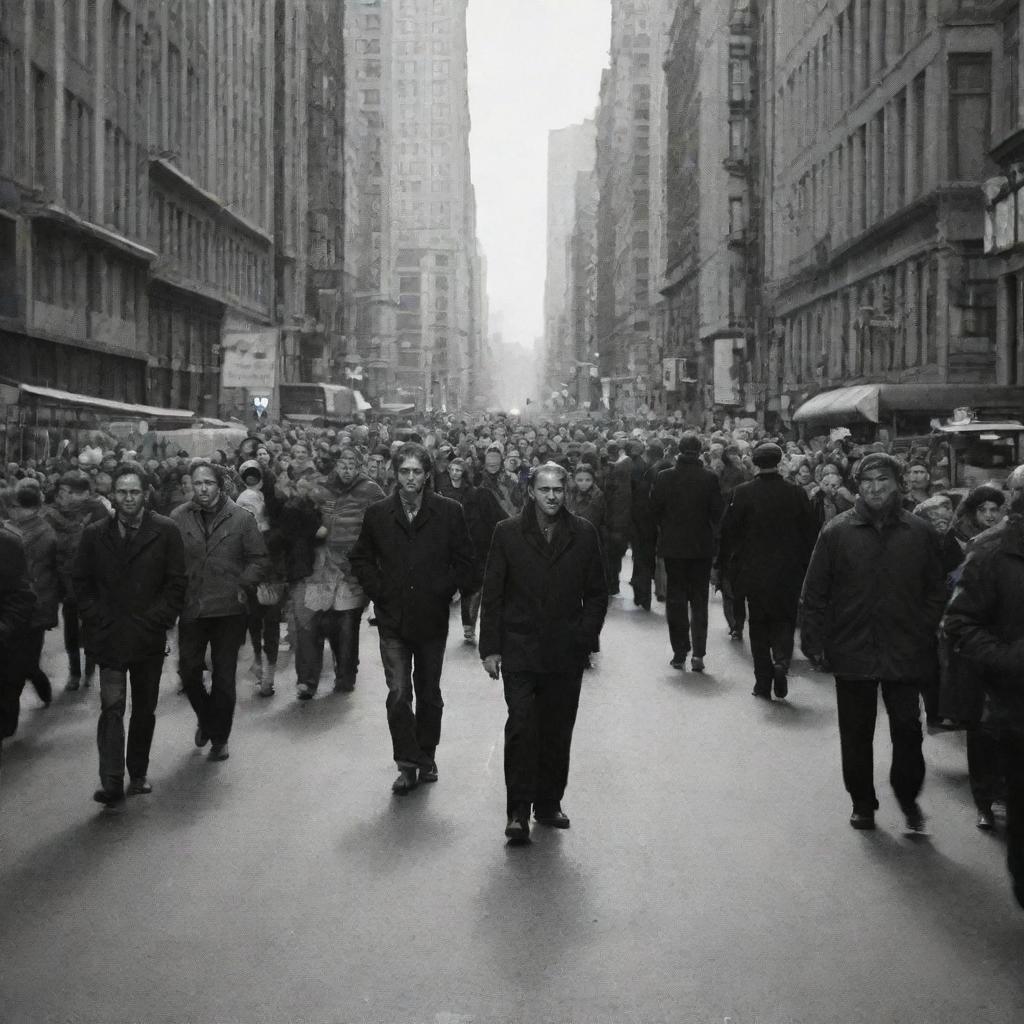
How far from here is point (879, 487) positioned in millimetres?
7516

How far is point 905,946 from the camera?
5.79 meters

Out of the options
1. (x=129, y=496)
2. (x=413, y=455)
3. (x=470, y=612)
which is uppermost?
(x=413, y=455)

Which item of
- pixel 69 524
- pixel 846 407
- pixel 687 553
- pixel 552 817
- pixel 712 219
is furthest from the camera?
pixel 712 219

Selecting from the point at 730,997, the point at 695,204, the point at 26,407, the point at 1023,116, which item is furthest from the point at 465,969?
the point at 695,204

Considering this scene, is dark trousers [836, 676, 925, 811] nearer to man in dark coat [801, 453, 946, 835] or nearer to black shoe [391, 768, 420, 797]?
man in dark coat [801, 453, 946, 835]

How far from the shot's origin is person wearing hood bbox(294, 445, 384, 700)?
1195 centimetres

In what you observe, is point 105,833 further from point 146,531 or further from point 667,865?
point 667,865

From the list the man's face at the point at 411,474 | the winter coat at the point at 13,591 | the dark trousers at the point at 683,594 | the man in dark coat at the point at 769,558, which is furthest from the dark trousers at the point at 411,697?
the dark trousers at the point at 683,594

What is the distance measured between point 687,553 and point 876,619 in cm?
598

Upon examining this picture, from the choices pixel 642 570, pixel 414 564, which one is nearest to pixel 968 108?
pixel 642 570

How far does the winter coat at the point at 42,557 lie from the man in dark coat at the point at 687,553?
4966mm

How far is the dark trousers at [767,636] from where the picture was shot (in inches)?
462

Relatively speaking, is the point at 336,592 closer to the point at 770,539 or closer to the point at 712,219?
the point at 770,539

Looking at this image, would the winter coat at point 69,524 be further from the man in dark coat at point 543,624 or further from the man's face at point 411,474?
the man in dark coat at point 543,624
